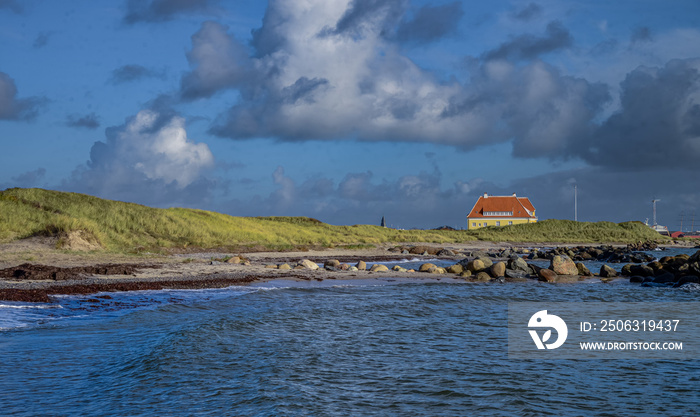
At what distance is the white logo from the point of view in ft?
38.1

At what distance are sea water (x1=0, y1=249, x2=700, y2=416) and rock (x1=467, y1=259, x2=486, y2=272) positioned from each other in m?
12.0

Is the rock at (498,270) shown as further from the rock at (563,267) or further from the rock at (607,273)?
the rock at (607,273)

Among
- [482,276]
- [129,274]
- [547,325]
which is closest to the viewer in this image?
[547,325]

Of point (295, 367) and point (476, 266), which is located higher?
point (476, 266)

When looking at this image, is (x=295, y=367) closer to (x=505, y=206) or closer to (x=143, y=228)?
(x=143, y=228)

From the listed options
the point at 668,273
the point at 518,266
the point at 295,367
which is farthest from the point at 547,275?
the point at 295,367

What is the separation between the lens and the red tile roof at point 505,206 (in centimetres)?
9662

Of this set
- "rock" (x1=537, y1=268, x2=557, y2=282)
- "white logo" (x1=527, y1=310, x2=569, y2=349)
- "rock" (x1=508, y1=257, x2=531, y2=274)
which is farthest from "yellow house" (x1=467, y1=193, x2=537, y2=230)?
"white logo" (x1=527, y1=310, x2=569, y2=349)

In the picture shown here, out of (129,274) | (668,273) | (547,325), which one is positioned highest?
(668,273)

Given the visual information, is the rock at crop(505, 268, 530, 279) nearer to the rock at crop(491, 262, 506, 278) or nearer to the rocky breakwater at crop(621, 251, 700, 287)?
the rock at crop(491, 262, 506, 278)

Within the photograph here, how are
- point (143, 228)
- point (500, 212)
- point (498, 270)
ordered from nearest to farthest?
1. point (498, 270)
2. point (143, 228)
3. point (500, 212)

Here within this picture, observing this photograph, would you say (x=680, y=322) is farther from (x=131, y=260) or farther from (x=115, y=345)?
(x=131, y=260)

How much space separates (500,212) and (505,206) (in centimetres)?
157

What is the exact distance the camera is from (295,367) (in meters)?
9.41
